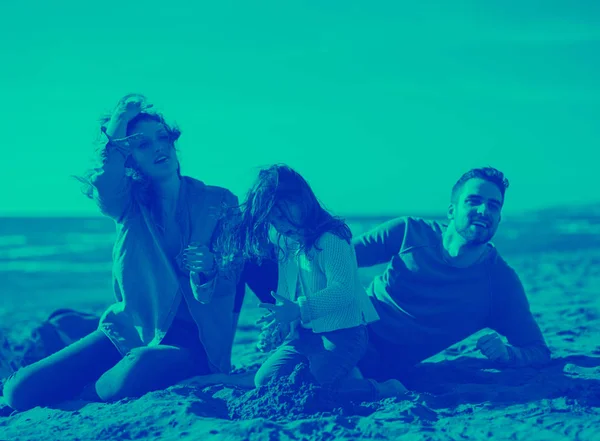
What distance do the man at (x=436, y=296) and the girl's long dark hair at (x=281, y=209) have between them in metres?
0.52

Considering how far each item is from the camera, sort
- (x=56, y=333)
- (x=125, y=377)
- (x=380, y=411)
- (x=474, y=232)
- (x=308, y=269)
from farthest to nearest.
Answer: (x=56, y=333), (x=474, y=232), (x=125, y=377), (x=308, y=269), (x=380, y=411)

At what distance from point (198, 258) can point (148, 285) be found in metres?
0.48

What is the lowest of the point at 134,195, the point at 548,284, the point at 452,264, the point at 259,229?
the point at 548,284

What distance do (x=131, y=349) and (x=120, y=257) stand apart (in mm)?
487

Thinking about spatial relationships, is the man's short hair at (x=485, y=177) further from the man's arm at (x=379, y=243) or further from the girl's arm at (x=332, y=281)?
the girl's arm at (x=332, y=281)

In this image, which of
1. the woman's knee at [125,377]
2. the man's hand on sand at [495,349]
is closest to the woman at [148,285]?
the woman's knee at [125,377]

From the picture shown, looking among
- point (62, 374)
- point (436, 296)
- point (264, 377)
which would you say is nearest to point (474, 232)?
point (436, 296)

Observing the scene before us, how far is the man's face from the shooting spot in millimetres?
3814

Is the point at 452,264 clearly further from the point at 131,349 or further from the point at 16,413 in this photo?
the point at 16,413

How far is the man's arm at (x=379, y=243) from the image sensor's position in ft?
13.3

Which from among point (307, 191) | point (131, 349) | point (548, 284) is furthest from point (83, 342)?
point (548, 284)

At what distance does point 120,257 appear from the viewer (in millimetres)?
3938

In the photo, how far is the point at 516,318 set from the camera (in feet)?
13.3

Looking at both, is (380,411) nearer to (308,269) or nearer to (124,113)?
(308,269)
